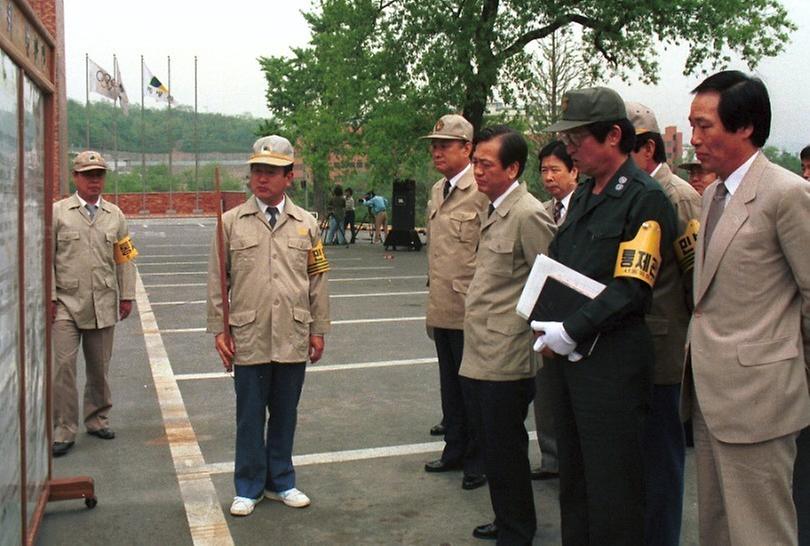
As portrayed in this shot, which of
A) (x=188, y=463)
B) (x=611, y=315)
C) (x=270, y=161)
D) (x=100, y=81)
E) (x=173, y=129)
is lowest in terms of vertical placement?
(x=188, y=463)

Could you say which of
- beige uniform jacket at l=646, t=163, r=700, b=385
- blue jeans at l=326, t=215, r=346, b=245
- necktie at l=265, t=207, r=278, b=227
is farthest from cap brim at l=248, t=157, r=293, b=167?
blue jeans at l=326, t=215, r=346, b=245

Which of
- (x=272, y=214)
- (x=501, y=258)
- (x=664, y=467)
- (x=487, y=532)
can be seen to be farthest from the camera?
(x=272, y=214)

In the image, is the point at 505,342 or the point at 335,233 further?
the point at 335,233

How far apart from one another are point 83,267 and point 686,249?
159 inches

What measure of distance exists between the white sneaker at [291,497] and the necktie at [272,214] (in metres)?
1.42

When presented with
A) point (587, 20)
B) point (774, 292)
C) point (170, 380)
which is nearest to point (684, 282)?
point (774, 292)

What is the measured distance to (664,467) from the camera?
365 cm

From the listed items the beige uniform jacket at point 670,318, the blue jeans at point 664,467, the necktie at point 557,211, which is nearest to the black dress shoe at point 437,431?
the necktie at point 557,211

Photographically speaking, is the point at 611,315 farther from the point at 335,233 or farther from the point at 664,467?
the point at 335,233

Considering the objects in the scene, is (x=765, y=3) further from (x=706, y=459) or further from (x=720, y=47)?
(x=706, y=459)

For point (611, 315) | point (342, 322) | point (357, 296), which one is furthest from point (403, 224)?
point (611, 315)

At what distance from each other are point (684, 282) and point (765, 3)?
1849 cm

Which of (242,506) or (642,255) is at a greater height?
(642,255)

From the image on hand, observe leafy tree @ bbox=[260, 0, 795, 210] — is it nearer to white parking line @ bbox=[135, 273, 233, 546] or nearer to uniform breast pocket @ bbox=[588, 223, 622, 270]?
white parking line @ bbox=[135, 273, 233, 546]
